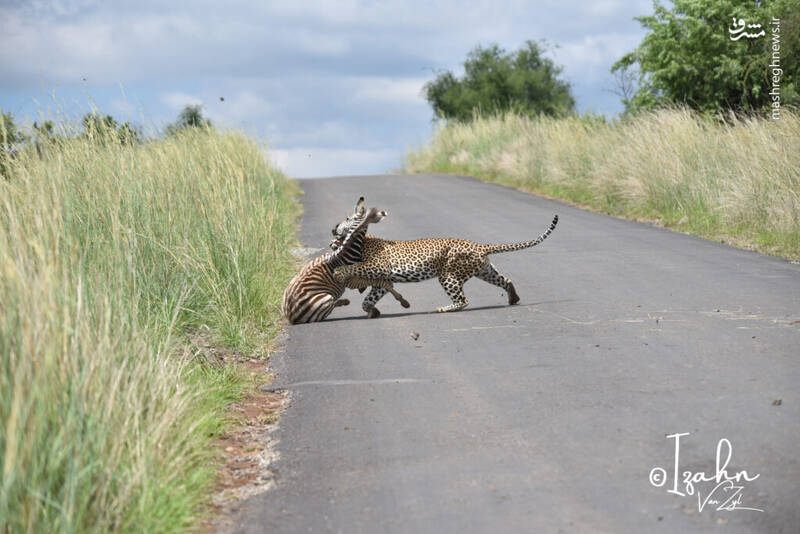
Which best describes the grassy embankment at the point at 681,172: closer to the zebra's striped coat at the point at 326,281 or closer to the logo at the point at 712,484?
the zebra's striped coat at the point at 326,281

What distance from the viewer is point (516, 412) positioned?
6.11m

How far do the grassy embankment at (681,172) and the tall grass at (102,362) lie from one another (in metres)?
8.72

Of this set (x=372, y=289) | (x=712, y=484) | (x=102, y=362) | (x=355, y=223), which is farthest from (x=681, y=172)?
(x=102, y=362)

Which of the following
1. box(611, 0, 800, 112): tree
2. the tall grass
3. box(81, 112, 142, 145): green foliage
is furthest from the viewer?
box(611, 0, 800, 112): tree

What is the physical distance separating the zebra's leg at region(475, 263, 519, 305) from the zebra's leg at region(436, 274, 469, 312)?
12.0 inches

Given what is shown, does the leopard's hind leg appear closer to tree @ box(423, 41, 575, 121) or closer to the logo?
the logo

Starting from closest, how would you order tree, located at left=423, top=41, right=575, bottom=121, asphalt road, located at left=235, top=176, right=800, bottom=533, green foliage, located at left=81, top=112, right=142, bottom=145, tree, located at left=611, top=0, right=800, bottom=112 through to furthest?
asphalt road, located at left=235, top=176, right=800, bottom=533 → green foliage, located at left=81, top=112, right=142, bottom=145 → tree, located at left=611, top=0, right=800, bottom=112 → tree, located at left=423, top=41, right=575, bottom=121

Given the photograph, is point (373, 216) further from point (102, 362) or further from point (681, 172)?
point (681, 172)

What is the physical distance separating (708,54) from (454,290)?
84.5 ft

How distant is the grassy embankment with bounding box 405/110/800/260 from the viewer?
15336 mm

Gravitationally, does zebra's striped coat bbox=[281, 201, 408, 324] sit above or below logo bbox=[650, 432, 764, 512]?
above

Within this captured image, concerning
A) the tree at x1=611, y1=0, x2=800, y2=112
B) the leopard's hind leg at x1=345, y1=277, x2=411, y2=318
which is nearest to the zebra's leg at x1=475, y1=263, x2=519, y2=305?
the leopard's hind leg at x1=345, y1=277, x2=411, y2=318

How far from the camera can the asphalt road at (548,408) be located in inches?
181

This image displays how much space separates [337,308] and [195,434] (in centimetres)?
568
